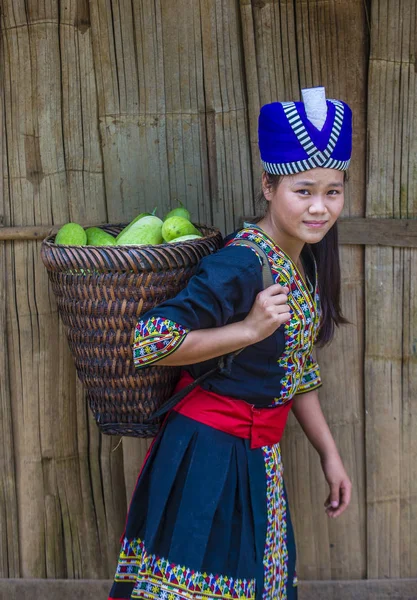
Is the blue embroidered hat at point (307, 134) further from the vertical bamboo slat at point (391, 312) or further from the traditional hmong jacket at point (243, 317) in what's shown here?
the vertical bamboo slat at point (391, 312)

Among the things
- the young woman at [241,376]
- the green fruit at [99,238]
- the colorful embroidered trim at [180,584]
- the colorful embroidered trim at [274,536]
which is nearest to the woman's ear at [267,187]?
the young woman at [241,376]

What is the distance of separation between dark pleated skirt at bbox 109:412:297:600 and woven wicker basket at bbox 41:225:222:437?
14 cm

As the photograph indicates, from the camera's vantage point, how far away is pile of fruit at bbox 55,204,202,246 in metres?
2.21

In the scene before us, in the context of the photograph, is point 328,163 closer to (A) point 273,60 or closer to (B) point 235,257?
(B) point 235,257

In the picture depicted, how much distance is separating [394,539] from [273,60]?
6.10ft

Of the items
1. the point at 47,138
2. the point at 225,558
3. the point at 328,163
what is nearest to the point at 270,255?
the point at 328,163

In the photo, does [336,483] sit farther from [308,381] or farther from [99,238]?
[99,238]

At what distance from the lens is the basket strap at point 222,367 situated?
2.07 m

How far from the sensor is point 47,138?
2.76 m

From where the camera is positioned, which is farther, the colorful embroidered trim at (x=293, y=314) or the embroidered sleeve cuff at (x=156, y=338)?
the colorful embroidered trim at (x=293, y=314)

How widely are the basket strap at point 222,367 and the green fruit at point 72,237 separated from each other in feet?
1.53

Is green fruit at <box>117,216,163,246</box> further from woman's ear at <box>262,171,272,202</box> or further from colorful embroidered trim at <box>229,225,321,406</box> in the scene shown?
woman's ear at <box>262,171,272,202</box>

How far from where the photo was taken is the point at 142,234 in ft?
7.29

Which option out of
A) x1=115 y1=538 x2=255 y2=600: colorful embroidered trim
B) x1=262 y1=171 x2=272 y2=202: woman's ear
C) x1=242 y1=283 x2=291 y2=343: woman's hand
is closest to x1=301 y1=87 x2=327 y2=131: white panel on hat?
x1=262 y1=171 x2=272 y2=202: woman's ear
